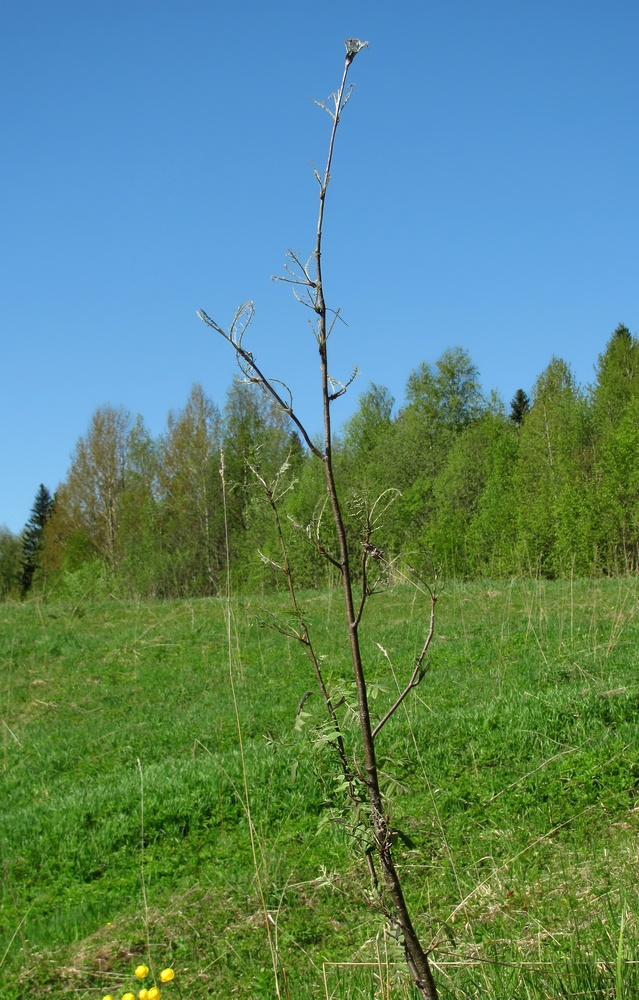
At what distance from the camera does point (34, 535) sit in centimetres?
5262

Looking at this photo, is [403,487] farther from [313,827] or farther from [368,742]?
[368,742]

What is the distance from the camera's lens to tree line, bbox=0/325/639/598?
22828 mm

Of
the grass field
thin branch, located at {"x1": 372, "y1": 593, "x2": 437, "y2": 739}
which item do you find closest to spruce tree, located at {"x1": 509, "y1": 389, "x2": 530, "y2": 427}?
the grass field

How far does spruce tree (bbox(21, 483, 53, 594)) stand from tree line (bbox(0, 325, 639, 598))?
30 cm

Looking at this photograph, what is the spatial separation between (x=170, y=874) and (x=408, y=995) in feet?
9.89

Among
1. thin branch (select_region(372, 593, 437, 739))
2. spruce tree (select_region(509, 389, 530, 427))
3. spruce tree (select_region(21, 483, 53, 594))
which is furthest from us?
spruce tree (select_region(509, 389, 530, 427))

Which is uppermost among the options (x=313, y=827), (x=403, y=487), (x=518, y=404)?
(x=518, y=404)

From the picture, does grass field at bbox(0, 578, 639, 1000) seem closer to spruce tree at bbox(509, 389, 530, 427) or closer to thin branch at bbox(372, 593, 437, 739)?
thin branch at bbox(372, 593, 437, 739)

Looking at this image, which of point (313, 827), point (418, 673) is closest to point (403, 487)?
point (313, 827)

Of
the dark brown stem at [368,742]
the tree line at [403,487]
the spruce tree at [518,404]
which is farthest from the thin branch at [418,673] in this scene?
the spruce tree at [518,404]

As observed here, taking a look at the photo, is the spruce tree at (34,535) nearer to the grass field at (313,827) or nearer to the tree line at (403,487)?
the tree line at (403,487)

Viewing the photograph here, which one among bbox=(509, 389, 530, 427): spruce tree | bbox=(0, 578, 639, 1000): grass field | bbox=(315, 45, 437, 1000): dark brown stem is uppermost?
bbox=(509, 389, 530, 427): spruce tree

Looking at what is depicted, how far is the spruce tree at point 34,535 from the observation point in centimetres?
4738

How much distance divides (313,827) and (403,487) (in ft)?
90.8
